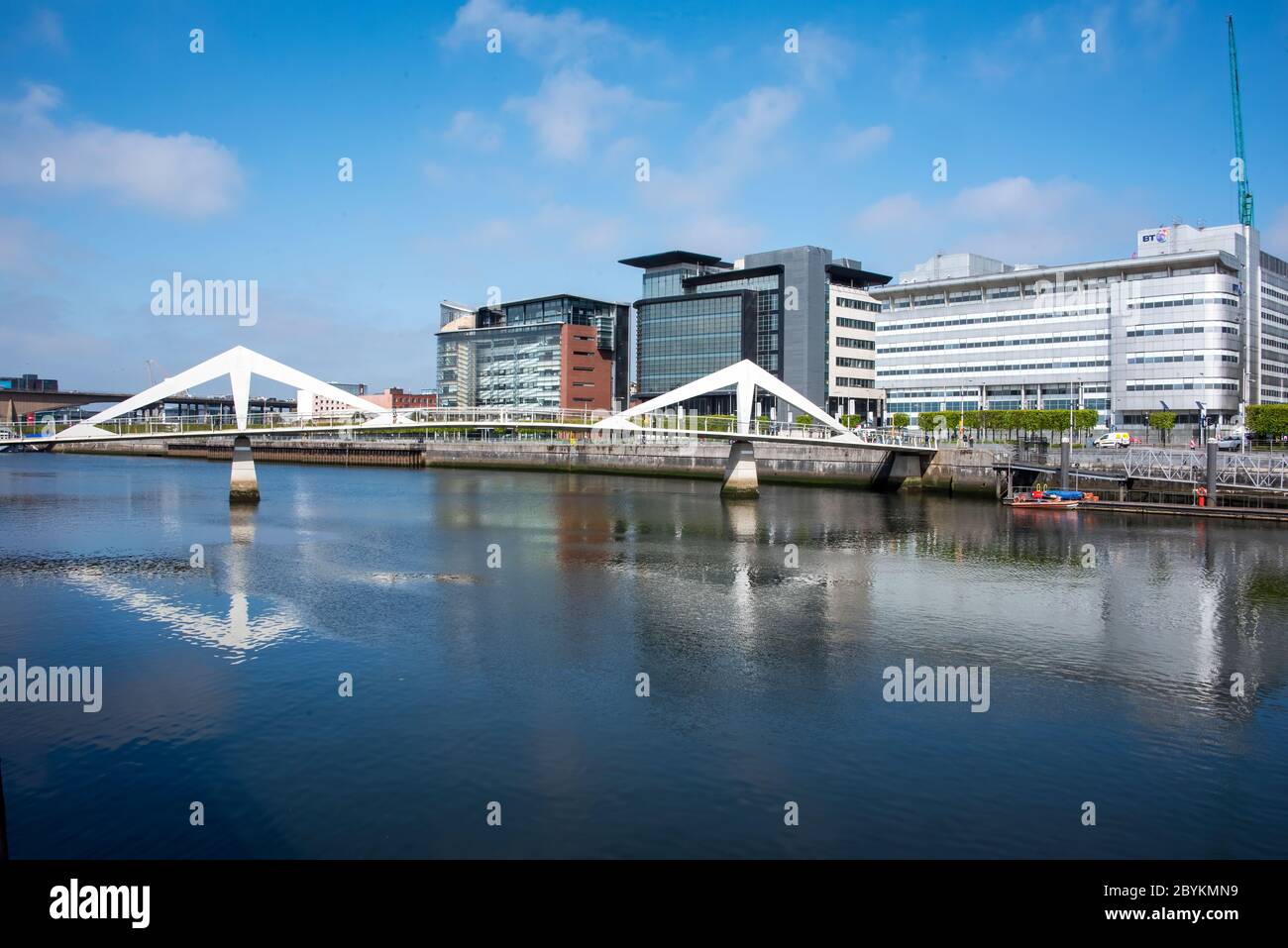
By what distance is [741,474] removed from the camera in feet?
209

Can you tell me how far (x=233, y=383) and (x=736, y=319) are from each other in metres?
76.6

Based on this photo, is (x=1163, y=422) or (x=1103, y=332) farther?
(x=1103, y=332)

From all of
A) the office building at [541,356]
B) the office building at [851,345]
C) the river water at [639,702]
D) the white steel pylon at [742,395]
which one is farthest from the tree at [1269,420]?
the office building at [541,356]

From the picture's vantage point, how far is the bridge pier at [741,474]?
207 ft

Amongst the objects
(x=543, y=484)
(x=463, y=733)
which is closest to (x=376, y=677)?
(x=463, y=733)

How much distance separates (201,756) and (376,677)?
4.49 m

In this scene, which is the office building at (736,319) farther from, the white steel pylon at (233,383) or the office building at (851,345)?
the white steel pylon at (233,383)

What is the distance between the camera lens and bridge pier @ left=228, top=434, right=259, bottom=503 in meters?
55.2

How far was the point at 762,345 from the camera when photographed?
124875 mm

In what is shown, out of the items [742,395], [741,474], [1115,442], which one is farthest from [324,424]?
[1115,442]
